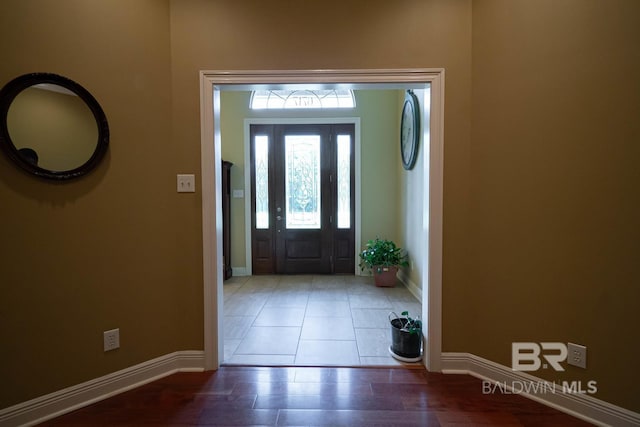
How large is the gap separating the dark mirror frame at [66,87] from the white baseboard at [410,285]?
11.0ft

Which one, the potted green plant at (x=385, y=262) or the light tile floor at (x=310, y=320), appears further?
the potted green plant at (x=385, y=262)

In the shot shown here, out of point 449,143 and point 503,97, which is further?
point 449,143

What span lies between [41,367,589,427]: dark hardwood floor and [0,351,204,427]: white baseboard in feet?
0.15

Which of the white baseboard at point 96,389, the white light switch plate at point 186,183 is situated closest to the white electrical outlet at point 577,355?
the white baseboard at point 96,389

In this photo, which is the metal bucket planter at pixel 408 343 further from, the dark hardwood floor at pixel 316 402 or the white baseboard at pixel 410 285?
the white baseboard at pixel 410 285

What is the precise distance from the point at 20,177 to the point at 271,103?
366cm

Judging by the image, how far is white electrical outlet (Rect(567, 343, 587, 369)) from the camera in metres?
1.59

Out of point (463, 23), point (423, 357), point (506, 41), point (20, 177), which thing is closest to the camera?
A: point (20, 177)

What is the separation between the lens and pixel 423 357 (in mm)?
2135

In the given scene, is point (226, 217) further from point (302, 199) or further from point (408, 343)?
point (408, 343)

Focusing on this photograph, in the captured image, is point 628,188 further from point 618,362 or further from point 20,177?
point 20,177

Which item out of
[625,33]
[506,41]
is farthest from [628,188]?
[506,41]

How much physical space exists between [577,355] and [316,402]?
1.43 metres

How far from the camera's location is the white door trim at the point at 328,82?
1.97 m
